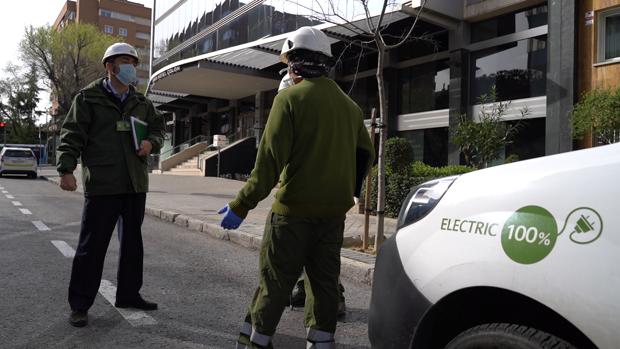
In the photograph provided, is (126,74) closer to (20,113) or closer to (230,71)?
(230,71)

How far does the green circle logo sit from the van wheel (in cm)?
25

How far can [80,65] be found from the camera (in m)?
41.2

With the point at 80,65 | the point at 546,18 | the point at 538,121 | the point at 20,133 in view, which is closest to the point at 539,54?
the point at 546,18

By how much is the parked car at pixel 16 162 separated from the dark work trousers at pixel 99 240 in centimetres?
2524

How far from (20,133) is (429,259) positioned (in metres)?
81.6

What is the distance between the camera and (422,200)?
7.63 ft

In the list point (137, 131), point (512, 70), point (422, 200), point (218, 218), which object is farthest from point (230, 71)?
point (422, 200)

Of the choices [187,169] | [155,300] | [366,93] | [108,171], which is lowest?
[155,300]

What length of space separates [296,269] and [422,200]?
0.84m

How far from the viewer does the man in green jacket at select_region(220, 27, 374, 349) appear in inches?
107

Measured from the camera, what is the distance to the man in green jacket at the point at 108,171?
3.79 m

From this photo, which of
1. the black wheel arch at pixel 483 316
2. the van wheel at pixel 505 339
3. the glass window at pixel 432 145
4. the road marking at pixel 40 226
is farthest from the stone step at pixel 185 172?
the van wheel at pixel 505 339

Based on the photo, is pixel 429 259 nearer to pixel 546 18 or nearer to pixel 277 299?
pixel 277 299

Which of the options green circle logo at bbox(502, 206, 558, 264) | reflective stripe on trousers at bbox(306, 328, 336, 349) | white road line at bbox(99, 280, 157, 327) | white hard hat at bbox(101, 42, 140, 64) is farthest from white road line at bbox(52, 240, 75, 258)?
green circle logo at bbox(502, 206, 558, 264)
